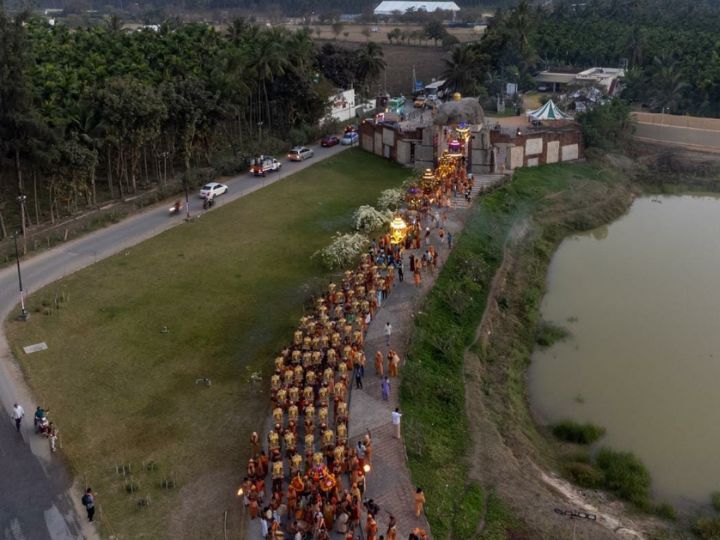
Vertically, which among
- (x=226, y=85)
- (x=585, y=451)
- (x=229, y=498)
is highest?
(x=226, y=85)

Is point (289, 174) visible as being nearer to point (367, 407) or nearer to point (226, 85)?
point (226, 85)

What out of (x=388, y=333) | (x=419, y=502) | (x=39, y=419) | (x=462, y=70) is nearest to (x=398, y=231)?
(x=388, y=333)

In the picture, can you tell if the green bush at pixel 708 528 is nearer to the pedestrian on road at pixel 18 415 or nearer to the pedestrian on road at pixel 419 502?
the pedestrian on road at pixel 419 502

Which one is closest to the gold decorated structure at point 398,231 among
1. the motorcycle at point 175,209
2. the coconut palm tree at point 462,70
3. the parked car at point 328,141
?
the motorcycle at point 175,209

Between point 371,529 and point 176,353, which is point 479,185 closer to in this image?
point 176,353

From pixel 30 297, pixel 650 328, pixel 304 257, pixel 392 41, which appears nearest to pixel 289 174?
pixel 304 257

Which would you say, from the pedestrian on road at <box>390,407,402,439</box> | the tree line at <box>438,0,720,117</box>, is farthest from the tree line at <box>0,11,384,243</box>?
the pedestrian on road at <box>390,407,402,439</box>
